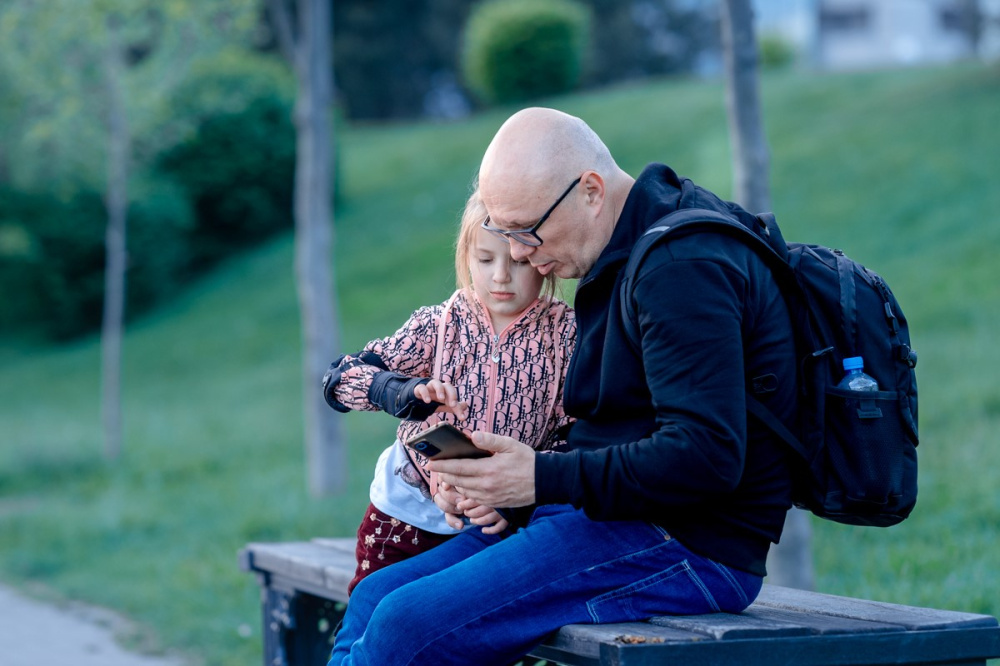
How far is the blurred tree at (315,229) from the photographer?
883 cm

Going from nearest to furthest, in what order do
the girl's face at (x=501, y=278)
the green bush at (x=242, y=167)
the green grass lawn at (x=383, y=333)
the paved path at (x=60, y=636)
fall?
1. the girl's face at (x=501, y=278)
2. the paved path at (x=60, y=636)
3. the green grass lawn at (x=383, y=333)
4. the green bush at (x=242, y=167)

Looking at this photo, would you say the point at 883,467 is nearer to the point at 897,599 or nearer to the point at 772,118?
the point at 897,599

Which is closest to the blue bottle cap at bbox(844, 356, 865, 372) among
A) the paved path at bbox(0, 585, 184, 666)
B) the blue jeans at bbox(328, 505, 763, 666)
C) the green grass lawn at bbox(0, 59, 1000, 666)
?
the blue jeans at bbox(328, 505, 763, 666)

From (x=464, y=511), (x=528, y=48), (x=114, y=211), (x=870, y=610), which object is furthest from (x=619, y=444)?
(x=528, y=48)

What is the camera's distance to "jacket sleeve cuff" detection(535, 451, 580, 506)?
259 cm

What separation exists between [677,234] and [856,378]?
505 mm

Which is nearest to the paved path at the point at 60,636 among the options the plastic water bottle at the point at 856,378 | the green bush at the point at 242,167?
the plastic water bottle at the point at 856,378

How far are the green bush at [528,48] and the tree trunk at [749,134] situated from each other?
25.1 metres

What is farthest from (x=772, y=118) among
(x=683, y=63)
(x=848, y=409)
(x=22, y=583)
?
(x=683, y=63)

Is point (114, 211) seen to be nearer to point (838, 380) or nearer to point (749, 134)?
point (749, 134)

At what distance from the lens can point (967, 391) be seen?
8.18 meters

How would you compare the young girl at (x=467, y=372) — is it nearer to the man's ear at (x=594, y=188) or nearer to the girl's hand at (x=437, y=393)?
the girl's hand at (x=437, y=393)

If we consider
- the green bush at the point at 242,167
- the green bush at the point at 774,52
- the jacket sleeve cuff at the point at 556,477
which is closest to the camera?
the jacket sleeve cuff at the point at 556,477

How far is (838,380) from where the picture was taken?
2.65 m
